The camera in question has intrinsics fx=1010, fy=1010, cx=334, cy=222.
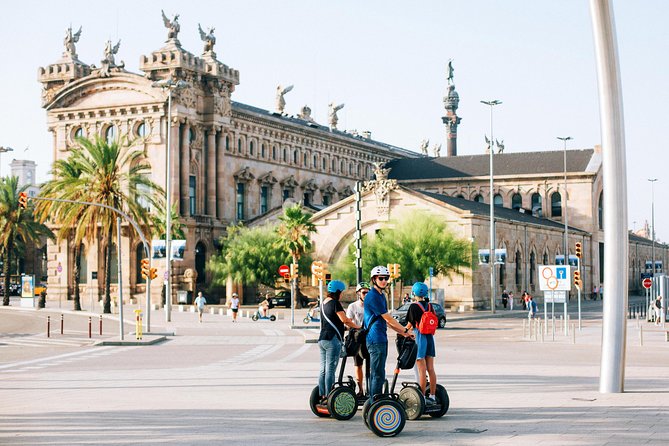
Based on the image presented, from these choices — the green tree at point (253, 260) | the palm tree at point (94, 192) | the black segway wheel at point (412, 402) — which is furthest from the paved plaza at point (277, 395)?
the green tree at point (253, 260)

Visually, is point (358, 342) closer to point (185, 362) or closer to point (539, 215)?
point (185, 362)

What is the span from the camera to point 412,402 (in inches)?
543

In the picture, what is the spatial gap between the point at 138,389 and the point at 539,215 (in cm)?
8533

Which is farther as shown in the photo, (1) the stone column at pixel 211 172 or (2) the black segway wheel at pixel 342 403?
(1) the stone column at pixel 211 172

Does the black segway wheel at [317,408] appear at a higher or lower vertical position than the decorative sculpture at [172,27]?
lower

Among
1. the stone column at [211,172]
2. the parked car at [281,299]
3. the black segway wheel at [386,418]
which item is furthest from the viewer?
the stone column at [211,172]

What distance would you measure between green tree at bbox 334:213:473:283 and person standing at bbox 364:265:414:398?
53396 mm

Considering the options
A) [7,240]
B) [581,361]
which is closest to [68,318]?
[7,240]

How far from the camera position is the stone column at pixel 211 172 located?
79938 millimetres

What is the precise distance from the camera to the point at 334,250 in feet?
251

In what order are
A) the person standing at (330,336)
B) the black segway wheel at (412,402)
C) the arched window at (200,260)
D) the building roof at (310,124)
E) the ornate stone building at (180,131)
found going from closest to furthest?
the black segway wheel at (412,402), the person standing at (330,336), the ornate stone building at (180,131), the arched window at (200,260), the building roof at (310,124)

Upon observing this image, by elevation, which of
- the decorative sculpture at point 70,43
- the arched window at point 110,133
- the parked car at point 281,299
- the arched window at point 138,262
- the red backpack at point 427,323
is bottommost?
the parked car at point 281,299

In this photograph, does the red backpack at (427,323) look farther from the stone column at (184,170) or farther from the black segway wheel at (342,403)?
the stone column at (184,170)

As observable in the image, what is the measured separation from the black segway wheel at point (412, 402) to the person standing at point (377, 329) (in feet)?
2.24
